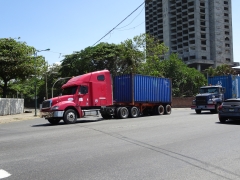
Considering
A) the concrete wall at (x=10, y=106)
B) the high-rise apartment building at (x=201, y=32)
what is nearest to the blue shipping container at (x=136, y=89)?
the concrete wall at (x=10, y=106)

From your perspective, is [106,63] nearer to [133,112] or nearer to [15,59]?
[15,59]

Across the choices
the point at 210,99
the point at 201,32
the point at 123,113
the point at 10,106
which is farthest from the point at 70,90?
the point at 201,32

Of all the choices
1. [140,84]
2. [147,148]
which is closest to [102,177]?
[147,148]

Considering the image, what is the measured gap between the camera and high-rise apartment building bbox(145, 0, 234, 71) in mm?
108750

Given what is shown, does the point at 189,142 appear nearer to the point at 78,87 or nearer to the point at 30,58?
the point at 78,87

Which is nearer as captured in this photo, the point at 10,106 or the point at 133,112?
the point at 133,112

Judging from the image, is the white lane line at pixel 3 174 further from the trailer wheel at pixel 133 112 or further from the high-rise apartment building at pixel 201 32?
the high-rise apartment building at pixel 201 32

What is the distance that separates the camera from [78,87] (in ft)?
62.2

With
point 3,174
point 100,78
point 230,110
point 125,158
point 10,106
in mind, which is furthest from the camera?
point 10,106

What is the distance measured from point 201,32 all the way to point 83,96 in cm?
9969

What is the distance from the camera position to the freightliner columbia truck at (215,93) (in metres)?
24.4

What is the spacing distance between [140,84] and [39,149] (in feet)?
47.6

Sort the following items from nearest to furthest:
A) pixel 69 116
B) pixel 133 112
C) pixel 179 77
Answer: pixel 69 116
pixel 133 112
pixel 179 77

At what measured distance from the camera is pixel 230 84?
26547mm
